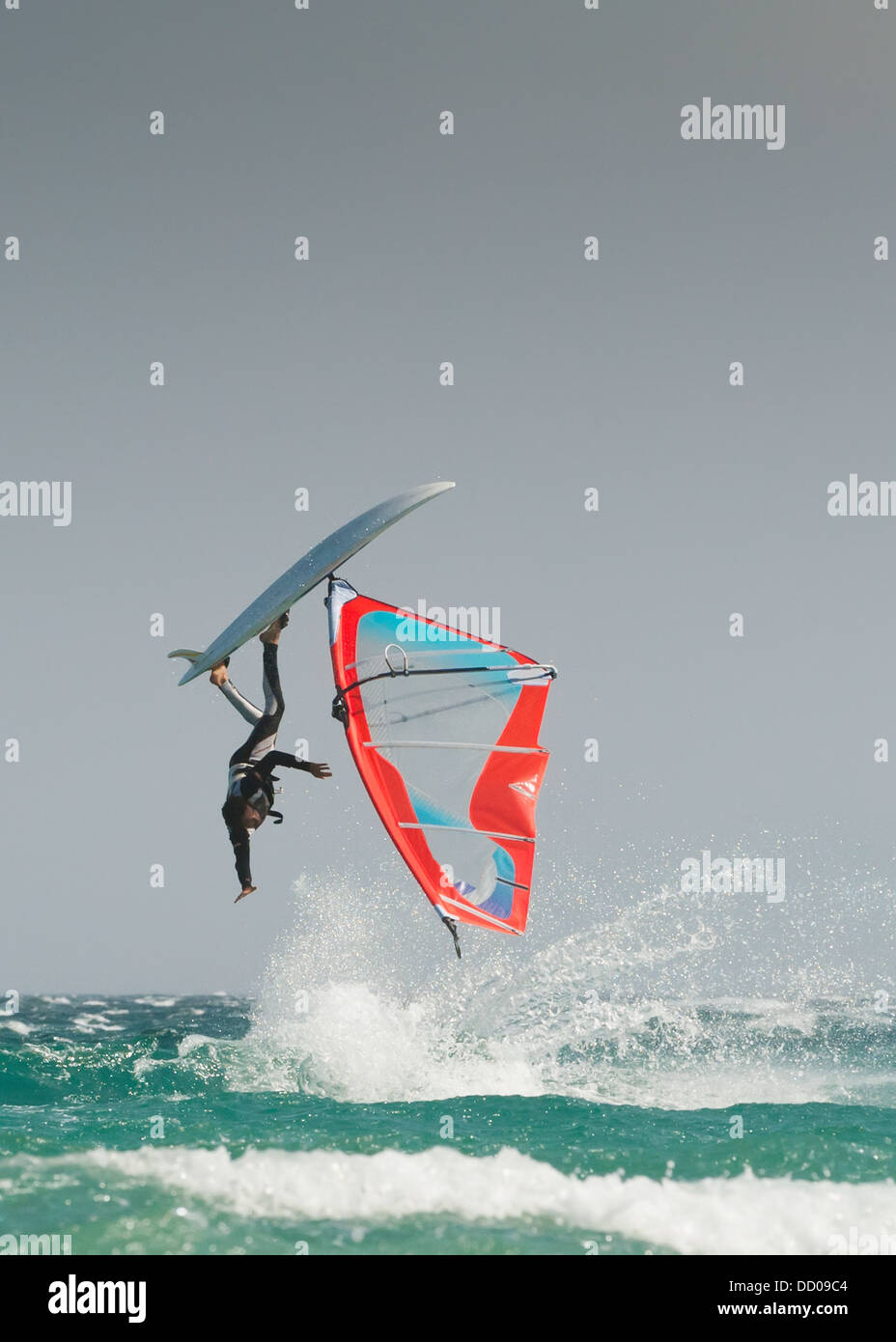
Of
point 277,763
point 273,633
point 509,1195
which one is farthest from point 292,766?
point 509,1195

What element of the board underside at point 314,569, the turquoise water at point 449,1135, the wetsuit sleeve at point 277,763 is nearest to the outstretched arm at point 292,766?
the wetsuit sleeve at point 277,763

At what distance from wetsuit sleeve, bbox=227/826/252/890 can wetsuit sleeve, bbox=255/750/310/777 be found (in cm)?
43

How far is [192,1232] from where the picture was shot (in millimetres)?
7777

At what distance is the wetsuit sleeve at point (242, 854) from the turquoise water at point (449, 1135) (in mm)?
2304

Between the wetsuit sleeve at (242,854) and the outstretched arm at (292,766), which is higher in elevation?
the outstretched arm at (292,766)

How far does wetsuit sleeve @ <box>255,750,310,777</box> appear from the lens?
26.5ft

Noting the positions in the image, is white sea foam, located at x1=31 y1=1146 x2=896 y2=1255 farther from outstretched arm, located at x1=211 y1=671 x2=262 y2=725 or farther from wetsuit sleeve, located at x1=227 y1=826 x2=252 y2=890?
outstretched arm, located at x1=211 y1=671 x2=262 y2=725

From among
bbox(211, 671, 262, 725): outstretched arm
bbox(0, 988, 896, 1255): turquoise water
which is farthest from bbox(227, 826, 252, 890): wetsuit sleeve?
bbox(0, 988, 896, 1255): turquoise water

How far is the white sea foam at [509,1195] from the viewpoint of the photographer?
27.1 feet

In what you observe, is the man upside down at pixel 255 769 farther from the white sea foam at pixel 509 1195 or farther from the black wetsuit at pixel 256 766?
the white sea foam at pixel 509 1195

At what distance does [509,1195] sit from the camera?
8.66m
